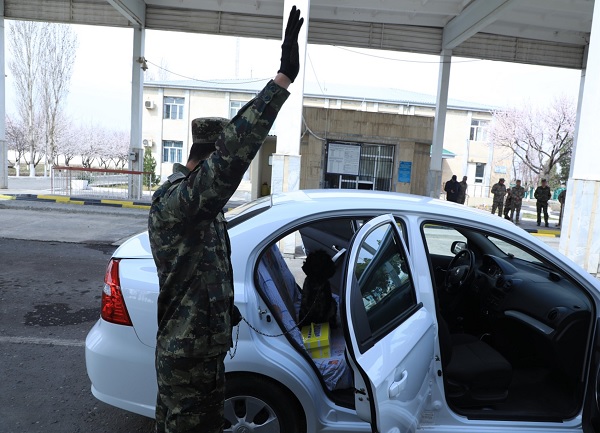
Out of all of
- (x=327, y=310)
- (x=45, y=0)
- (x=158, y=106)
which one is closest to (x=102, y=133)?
(x=158, y=106)

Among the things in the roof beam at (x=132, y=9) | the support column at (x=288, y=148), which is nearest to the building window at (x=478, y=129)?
the roof beam at (x=132, y=9)

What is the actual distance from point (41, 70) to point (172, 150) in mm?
11225

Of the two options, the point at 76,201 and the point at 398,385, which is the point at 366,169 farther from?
the point at 398,385

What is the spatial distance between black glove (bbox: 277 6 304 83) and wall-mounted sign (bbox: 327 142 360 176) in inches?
594

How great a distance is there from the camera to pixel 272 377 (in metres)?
2.40

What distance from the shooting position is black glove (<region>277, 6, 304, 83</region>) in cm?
164

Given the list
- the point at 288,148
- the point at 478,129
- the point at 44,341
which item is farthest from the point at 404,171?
the point at 478,129

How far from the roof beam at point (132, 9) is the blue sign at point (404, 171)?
10.9 m

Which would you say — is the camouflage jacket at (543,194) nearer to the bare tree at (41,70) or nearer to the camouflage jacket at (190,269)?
the camouflage jacket at (190,269)

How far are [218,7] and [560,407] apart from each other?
17.9 meters

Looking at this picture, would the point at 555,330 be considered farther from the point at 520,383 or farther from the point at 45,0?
the point at 45,0

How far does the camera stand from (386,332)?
2.07 m

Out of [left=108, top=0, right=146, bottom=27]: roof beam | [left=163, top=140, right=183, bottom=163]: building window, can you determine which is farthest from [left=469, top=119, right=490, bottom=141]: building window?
[left=108, top=0, right=146, bottom=27]: roof beam

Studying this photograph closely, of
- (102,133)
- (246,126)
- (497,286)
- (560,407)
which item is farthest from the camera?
(102,133)
